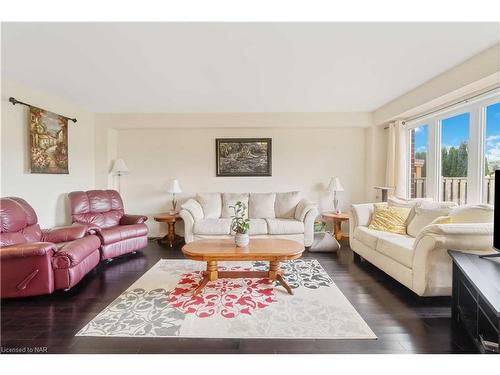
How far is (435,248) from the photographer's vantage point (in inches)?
90.3

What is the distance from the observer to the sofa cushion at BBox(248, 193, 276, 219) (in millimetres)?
4633

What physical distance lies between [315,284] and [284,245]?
56 cm

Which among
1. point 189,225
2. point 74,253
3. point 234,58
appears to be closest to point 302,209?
point 189,225

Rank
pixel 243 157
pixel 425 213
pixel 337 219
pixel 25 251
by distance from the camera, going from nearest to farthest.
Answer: pixel 25 251 < pixel 425 213 < pixel 337 219 < pixel 243 157

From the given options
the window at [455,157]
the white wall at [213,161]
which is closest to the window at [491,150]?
the window at [455,157]

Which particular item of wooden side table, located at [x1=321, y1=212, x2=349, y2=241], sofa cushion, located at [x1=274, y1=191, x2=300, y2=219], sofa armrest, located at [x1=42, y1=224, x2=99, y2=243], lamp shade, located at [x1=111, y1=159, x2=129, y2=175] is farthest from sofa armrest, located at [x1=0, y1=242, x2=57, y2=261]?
wooden side table, located at [x1=321, y1=212, x2=349, y2=241]

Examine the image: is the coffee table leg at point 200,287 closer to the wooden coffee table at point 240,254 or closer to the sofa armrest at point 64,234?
the wooden coffee table at point 240,254

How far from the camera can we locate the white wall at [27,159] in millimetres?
3235

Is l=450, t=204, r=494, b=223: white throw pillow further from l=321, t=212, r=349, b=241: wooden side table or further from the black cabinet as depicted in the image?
l=321, t=212, r=349, b=241: wooden side table

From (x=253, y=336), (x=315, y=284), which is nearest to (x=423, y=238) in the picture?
(x=315, y=284)

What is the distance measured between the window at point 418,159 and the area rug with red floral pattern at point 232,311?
2.63 m

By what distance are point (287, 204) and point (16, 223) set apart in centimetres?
384

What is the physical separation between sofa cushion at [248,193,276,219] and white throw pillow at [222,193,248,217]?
0.13m

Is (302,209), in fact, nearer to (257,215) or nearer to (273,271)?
(257,215)
